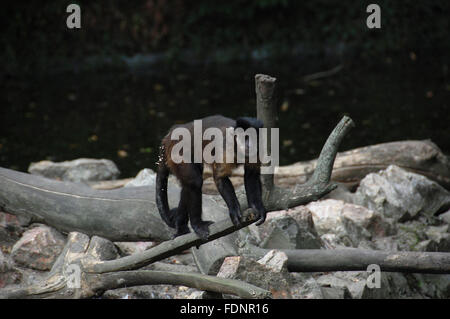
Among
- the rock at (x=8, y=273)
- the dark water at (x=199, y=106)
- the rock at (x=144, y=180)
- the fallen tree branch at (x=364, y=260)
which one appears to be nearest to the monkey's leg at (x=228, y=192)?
the fallen tree branch at (x=364, y=260)

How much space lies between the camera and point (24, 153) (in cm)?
961

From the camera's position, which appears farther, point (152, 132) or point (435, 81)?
point (435, 81)

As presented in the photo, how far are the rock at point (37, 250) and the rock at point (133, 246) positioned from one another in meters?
0.54

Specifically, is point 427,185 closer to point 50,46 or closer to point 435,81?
point 435,81

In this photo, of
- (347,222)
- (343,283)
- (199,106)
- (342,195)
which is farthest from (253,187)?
(199,106)

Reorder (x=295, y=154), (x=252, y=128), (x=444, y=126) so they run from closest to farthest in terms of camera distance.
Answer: (x=252, y=128) → (x=295, y=154) → (x=444, y=126)

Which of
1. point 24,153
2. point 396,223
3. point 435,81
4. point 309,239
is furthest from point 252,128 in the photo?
point 435,81

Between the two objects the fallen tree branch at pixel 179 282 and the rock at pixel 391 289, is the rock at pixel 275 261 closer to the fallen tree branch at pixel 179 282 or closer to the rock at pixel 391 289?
the fallen tree branch at pixel 179 282

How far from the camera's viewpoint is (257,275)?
4902 mm

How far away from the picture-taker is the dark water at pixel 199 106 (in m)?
9.65

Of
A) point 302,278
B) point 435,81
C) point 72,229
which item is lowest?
point 302,278

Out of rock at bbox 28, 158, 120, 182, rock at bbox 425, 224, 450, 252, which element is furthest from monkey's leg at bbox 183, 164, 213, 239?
rock at bbox 28, 158, 120, 182

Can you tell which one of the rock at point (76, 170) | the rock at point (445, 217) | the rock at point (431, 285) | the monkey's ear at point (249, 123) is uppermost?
the monkey's ear at point (249, 123)

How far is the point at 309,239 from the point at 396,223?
1421mm
